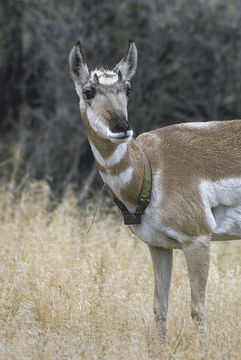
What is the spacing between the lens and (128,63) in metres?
5.06

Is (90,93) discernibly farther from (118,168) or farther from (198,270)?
(198,270)

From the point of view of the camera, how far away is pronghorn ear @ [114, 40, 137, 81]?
5.00 meters

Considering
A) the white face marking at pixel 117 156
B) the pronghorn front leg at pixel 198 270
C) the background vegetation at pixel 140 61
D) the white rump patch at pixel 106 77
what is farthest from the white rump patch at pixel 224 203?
the background vegetation at pixel 140 61

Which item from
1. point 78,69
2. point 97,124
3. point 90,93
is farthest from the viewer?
point 78,69

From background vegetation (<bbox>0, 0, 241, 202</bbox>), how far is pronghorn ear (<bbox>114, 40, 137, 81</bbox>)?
477cm

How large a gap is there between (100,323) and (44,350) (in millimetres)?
639

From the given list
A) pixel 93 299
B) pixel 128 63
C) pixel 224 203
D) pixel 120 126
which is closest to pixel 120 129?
pixel 120 126

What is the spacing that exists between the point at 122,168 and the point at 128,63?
38.3 inches

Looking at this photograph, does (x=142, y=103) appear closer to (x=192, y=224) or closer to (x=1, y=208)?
(x=1, y=208)

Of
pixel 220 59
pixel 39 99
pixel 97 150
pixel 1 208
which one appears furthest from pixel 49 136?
pixel 97 150

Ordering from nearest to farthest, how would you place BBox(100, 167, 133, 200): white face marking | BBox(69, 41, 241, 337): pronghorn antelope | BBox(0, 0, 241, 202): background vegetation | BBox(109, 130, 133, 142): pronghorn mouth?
BBox(109, 130, 133, 142): pronghorn mouth < BBox(69, 41, 241, 337): pronghorn antelope < BBox(100, 167, 133, 200): white face marking < BBox(0, 0, 241, 202): background vegetation

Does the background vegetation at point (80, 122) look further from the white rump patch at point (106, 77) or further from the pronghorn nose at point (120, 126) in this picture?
the white rump patch at point (106, 77)

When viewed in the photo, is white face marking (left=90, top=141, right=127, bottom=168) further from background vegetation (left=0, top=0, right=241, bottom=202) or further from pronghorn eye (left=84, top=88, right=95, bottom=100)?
background vegetation (left=0, top=0, right=241, bottom=202)

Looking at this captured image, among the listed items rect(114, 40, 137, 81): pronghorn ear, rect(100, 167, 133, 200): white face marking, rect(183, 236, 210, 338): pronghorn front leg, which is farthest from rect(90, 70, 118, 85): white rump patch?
rect(183, 236, 210, 338): pronghorn front leg
